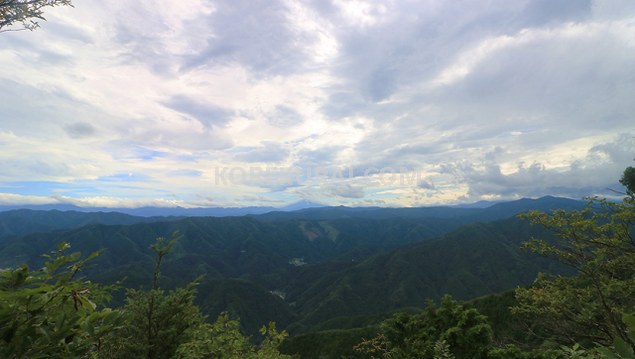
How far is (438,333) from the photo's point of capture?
18.4 metres

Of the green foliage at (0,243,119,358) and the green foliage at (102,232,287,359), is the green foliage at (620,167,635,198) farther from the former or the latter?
the green foliage at (0,243,119,358)

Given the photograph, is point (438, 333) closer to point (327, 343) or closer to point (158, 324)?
point (158, 324)

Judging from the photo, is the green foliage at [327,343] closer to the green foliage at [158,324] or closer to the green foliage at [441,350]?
the green foliage at [158,324]

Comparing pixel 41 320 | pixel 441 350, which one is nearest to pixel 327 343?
pixel 441 350

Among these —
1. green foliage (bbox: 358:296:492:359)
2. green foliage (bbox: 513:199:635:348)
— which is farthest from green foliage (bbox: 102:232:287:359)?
green foliage (bbox: 513:199:635:348)

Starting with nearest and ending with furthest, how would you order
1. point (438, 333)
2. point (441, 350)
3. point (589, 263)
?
point (441, 350), point (589, 263), point (438, 333)

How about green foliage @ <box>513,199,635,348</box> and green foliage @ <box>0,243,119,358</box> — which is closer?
green foliage @ <box>0,243,119,358</box>

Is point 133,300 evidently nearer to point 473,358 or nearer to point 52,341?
point 52,341

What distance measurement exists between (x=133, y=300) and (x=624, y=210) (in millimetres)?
22827

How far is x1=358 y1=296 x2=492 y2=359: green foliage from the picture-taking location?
54.9ft

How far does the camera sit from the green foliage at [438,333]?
16.7m

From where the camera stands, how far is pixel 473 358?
16.4 meters

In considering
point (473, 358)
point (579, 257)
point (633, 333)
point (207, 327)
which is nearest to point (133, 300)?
point (207, 327)

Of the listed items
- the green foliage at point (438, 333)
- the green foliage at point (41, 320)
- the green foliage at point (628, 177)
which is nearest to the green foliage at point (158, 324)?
the green foliage at point (41, 320)
